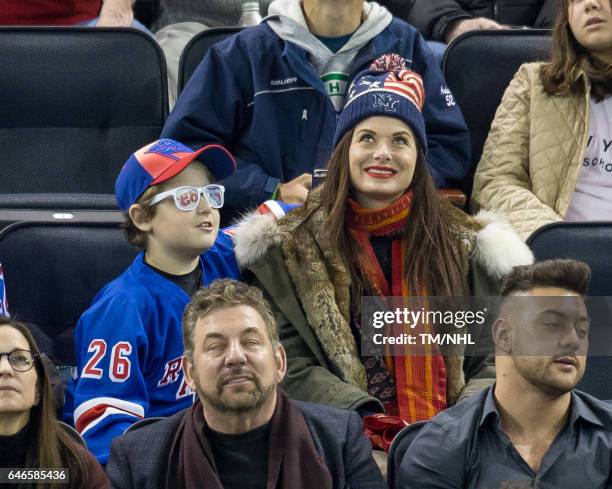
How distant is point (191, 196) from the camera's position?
3.85 m

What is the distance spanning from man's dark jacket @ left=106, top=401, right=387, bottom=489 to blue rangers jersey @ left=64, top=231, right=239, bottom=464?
0.22 m

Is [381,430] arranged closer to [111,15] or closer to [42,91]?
[42,91]

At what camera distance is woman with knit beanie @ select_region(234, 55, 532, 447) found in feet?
12.4

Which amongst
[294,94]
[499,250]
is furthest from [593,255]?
[294,94]

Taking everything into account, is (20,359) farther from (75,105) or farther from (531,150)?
(531,150)

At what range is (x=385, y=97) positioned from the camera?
401 cm

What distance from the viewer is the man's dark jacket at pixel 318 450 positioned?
3221 mm

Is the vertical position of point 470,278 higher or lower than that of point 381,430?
higher

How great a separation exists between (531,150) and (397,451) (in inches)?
61.6

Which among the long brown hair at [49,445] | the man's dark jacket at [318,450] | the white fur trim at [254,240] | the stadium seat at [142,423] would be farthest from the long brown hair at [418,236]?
the long brown hair at [49,445]

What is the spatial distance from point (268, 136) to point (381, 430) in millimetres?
1276

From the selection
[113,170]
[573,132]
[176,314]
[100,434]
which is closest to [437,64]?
[573,132]

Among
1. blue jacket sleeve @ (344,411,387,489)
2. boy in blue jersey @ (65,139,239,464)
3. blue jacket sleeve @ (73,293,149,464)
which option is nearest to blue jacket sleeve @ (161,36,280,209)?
boy in blue jersey @ (65,139,239,464)

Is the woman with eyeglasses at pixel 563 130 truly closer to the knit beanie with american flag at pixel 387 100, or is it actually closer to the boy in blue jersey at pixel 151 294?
the knit beanie with american flag at pixel 387 100
